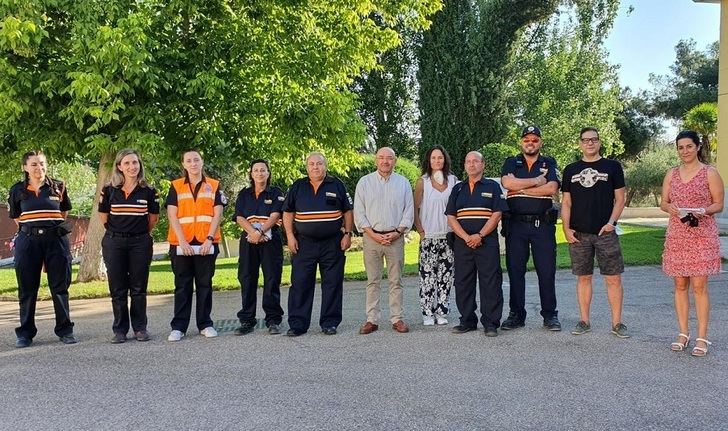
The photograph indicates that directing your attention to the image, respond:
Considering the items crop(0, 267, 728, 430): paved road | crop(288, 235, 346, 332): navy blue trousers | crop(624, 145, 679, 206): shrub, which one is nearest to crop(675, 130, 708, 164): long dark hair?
crop(0, 267, 728, 430): paved road

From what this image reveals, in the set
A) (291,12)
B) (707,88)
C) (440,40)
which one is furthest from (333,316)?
→ (707,88)

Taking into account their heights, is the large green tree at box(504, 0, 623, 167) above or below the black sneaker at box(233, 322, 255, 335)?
above

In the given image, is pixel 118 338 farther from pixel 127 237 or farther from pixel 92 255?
pixel 92 255

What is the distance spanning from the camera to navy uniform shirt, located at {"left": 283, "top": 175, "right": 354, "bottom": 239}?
6969mm

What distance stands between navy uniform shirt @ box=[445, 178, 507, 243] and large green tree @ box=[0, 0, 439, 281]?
216 inches

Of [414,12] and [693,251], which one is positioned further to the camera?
[414,12]

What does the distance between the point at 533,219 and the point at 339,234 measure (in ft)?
6.61

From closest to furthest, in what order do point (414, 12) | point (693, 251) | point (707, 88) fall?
point (693, 251) < point (414, 12) < point (707, 88)

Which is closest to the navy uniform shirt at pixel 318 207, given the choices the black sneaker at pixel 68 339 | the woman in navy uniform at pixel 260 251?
the woman in navy uniform at pixel 260 251

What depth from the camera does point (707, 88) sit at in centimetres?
4606

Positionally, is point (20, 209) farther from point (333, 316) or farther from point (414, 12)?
point (414, 12)

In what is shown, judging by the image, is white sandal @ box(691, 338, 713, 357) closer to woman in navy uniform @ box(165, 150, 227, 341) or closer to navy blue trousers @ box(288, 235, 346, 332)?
navy blue trousers @ box(288, 235, 346, 332)

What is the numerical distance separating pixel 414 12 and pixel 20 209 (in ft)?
32.4

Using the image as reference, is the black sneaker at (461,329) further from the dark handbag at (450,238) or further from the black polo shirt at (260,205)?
the black polo shirt at (260,205)
